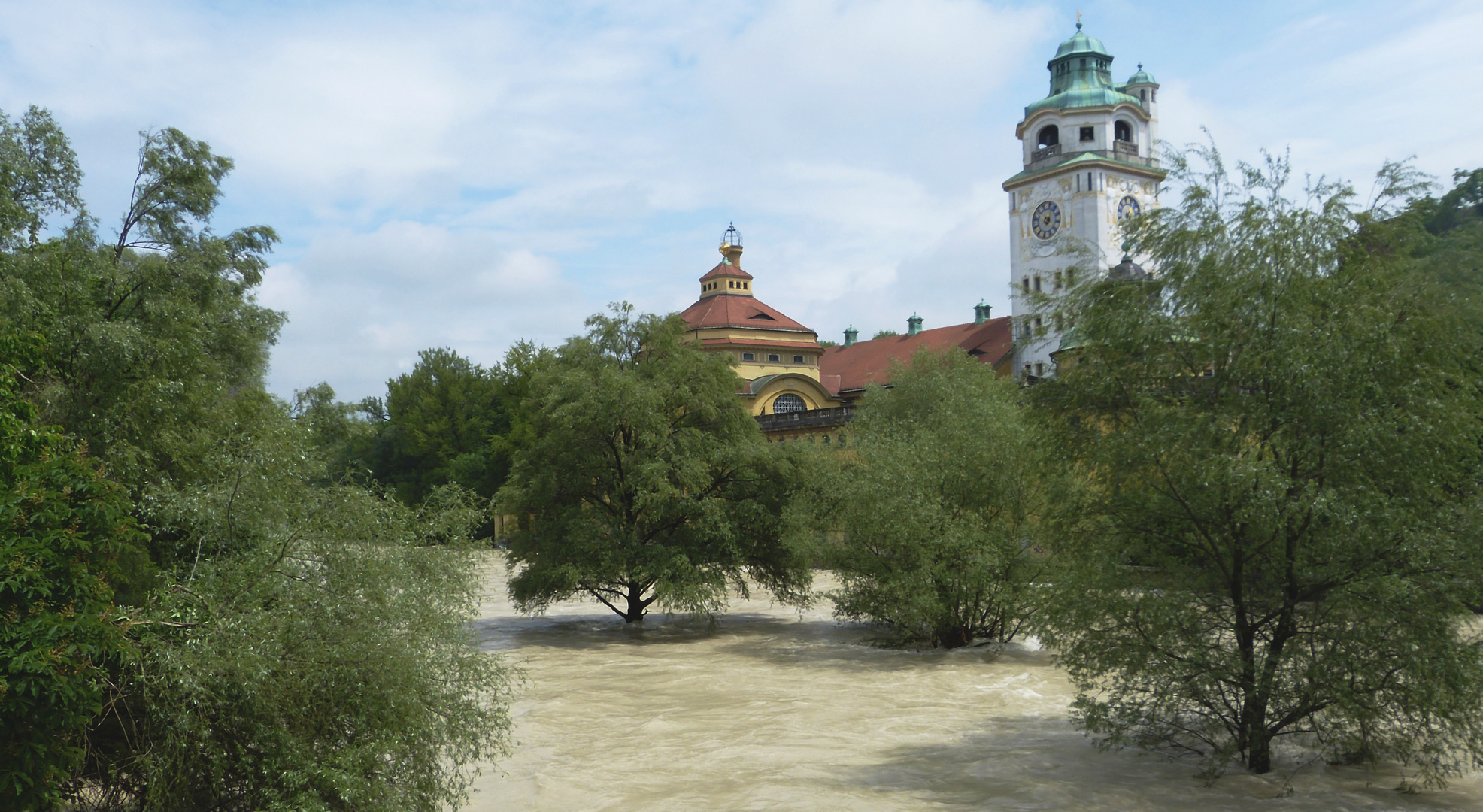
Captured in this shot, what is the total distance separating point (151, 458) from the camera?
1347 cm

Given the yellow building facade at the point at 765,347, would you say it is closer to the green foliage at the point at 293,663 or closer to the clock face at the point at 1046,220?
the clock face at the point at 1046,220

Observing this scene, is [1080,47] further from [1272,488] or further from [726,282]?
[1272,488]

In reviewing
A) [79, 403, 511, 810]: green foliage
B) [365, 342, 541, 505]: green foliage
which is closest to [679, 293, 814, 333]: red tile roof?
[365, 342, 541, 505]: green foliage

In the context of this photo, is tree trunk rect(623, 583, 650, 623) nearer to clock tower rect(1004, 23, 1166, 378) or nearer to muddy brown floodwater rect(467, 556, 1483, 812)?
muddy brown floodwater rect(467, 556, 1483, 812)

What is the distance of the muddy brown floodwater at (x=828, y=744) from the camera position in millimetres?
14703

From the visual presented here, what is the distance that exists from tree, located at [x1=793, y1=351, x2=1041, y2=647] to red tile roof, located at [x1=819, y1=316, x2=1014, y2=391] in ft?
132

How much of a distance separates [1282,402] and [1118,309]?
91.5 inches

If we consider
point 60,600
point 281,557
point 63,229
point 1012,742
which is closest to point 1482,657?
point 1012,742

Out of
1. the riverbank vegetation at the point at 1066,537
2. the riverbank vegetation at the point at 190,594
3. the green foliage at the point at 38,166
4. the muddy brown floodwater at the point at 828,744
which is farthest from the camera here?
the green foliage at the point at 38,166

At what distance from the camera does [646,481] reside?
2958 cm

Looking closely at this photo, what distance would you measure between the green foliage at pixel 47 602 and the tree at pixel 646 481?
1967 cm

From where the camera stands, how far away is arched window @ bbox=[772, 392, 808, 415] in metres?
70.3

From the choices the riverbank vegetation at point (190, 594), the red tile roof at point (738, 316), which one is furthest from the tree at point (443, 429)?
the riverbank vegetation at point (190, 594)

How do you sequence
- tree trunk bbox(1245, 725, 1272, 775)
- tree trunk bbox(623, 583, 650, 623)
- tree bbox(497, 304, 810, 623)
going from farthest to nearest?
1. tree trunk bbox(623, 583, 650, 623)
2. tree bbox(497, 304, 810, 623)
3. tree trunk bbox(1245, 725, 1272, 775)
